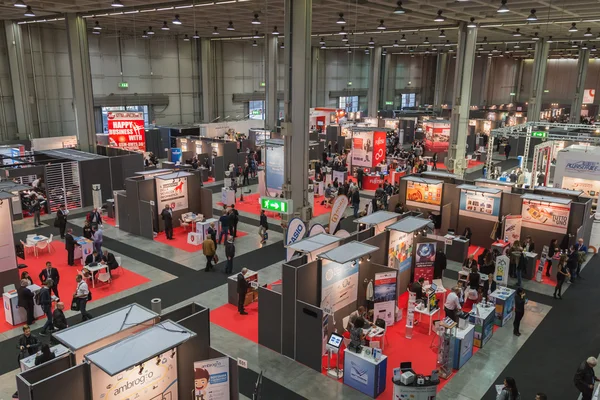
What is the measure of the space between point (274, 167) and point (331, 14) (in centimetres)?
843

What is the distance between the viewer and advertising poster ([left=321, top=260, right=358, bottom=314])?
10.1m

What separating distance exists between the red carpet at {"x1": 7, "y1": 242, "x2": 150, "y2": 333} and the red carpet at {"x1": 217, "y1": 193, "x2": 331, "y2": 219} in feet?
24.2

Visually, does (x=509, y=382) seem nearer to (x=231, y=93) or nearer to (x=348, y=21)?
(x=348, y=21)

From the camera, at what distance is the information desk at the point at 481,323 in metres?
10.2

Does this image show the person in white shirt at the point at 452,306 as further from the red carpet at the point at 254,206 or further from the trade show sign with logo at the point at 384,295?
the red carpet at the point at 254,206

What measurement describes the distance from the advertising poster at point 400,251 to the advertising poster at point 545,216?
512 centimetres

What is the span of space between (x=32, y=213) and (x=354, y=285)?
49.3 ft

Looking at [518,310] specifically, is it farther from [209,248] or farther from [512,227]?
[209,248]

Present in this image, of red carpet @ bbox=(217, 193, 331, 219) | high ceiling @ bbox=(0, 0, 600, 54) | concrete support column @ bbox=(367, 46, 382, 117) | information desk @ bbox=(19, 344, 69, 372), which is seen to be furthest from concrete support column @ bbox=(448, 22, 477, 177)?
information desk @ bbox=(19, 344, 69, 372)

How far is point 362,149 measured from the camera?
26484 millimetres

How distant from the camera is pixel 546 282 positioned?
→ 45.7 feet

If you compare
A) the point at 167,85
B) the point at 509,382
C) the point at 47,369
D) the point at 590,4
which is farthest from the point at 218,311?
the point at 167,85

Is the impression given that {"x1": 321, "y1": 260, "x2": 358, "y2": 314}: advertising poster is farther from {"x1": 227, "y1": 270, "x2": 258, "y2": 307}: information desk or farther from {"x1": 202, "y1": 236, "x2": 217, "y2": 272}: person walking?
{"x1": 202, "y1": 236, "x2": 217, "y2": 272}: person walking

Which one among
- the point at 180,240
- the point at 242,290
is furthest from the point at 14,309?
the point at 180,240
